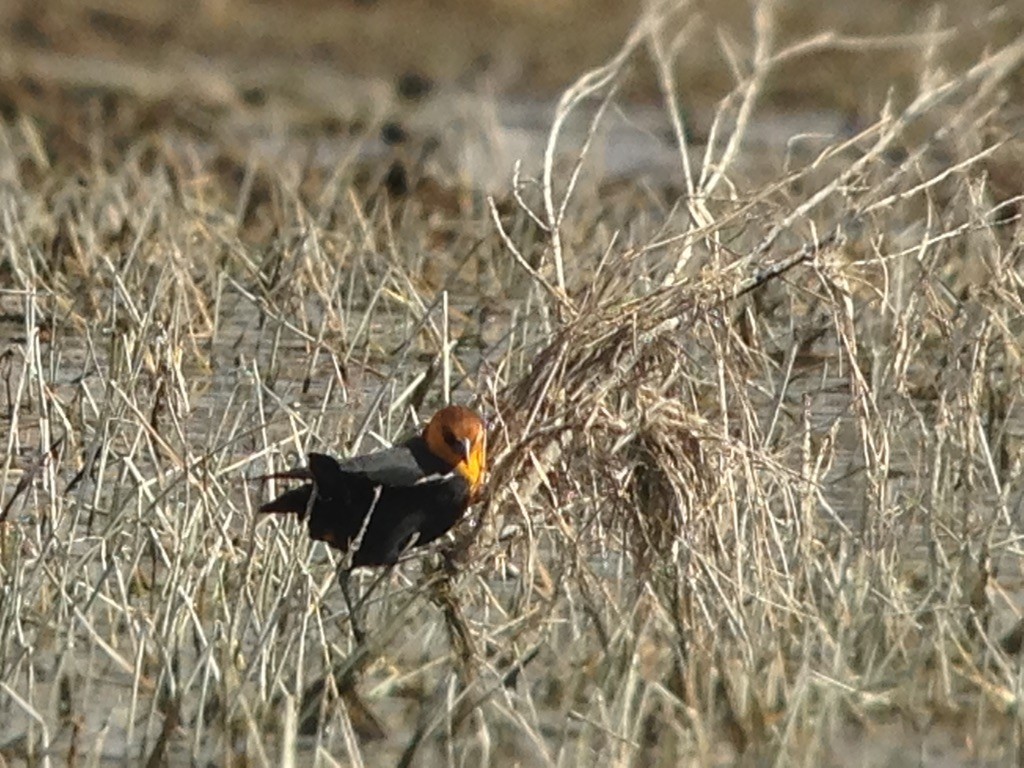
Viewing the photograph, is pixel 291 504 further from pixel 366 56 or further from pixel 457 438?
pixel 366 56

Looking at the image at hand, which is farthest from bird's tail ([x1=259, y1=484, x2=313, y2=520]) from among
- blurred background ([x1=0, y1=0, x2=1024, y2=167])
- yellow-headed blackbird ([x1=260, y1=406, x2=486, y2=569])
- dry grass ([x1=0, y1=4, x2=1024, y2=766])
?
blurred background ([x1=0, y1=0, x2=1024, y2=167])

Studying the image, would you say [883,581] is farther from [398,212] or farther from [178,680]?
[398,212]

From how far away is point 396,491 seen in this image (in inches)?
187

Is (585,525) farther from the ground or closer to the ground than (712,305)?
closer to the ground

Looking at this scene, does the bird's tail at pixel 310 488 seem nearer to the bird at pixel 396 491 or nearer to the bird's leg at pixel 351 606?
the bird at pixel 396 491

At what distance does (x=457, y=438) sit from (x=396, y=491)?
14 centimetres

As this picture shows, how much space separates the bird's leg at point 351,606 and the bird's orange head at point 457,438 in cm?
28

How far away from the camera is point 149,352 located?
6.64m

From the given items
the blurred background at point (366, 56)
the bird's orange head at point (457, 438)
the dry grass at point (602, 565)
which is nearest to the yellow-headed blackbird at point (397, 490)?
the bird's orange head at point (457, 438)

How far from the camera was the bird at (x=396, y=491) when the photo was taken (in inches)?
186

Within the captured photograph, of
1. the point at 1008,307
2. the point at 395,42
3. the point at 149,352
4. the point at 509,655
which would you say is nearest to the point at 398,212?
the point at 149,352

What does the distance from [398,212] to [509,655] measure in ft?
17.2

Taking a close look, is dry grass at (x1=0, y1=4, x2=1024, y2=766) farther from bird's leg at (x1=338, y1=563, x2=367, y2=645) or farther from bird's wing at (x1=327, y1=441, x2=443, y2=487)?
bird's wing at (x1=327, y1=441, x2=443, y2=487)

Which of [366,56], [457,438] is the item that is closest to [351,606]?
[457,438]
